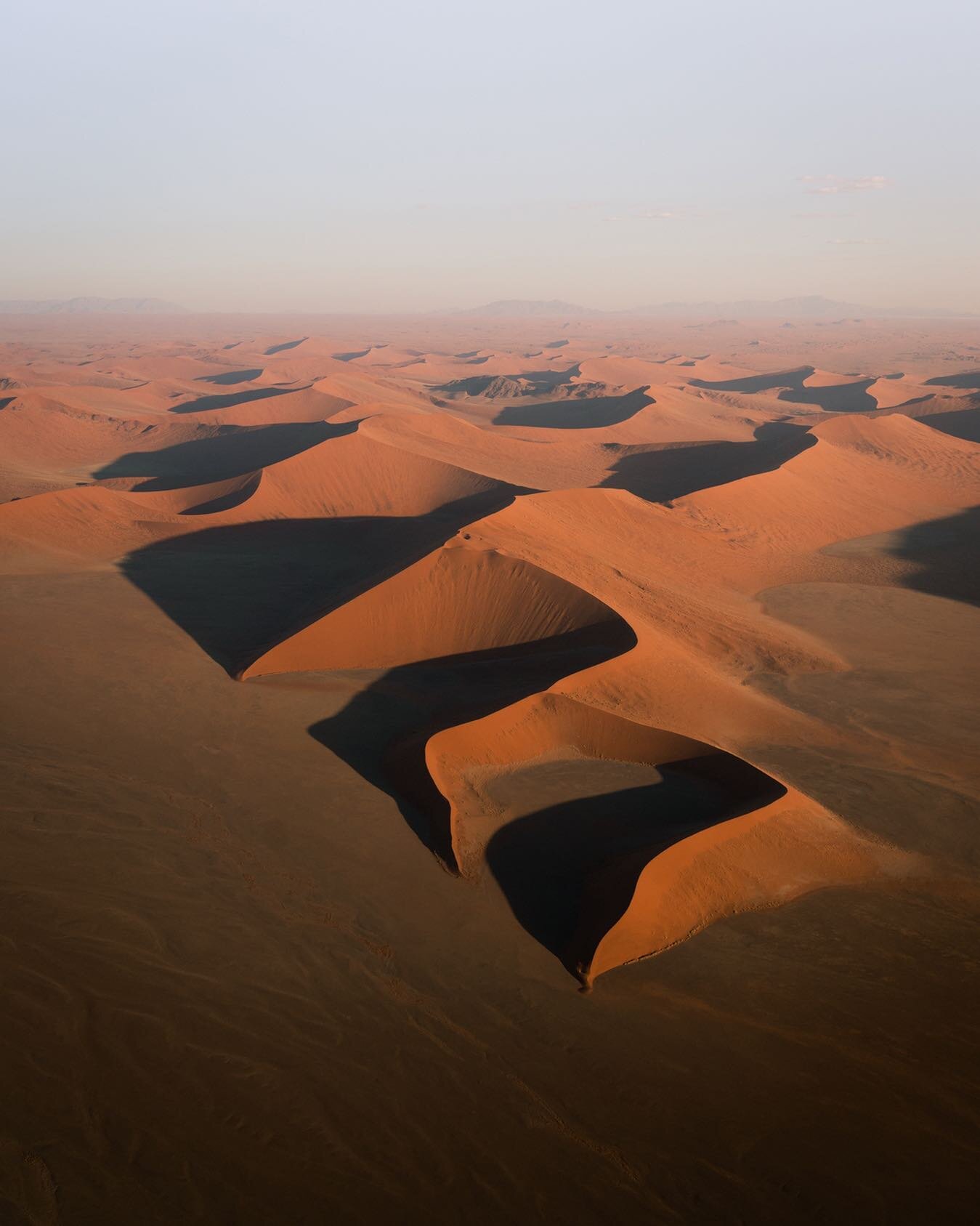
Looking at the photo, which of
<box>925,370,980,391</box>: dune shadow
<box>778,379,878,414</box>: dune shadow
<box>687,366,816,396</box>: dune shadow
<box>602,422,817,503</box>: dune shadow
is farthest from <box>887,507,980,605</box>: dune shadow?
<box>687,366,816,396</box>: dune shadow

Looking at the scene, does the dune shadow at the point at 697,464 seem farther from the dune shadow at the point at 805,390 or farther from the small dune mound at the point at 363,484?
the dune shadow at the point at 805,390

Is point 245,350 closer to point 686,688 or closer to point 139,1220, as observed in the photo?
point 686,688

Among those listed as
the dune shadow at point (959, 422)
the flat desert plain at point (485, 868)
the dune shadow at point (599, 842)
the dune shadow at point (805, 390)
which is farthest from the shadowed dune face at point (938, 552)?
the dune shadow at point (805, 390)

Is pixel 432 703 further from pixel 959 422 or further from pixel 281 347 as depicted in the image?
pixel 281 347

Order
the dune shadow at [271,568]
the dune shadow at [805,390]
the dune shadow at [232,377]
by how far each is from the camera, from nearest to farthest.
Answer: the dune shadow at [271,568], the dune shadow at [805,390], the dune shadow at [232,377]

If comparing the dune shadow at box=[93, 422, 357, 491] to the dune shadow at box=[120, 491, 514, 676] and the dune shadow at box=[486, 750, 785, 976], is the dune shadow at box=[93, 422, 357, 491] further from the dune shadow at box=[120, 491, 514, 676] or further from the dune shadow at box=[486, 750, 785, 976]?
the dune shadow at box=[486, 750, 785, 976]

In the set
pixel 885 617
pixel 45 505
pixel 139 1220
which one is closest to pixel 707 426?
pixel 885 617
